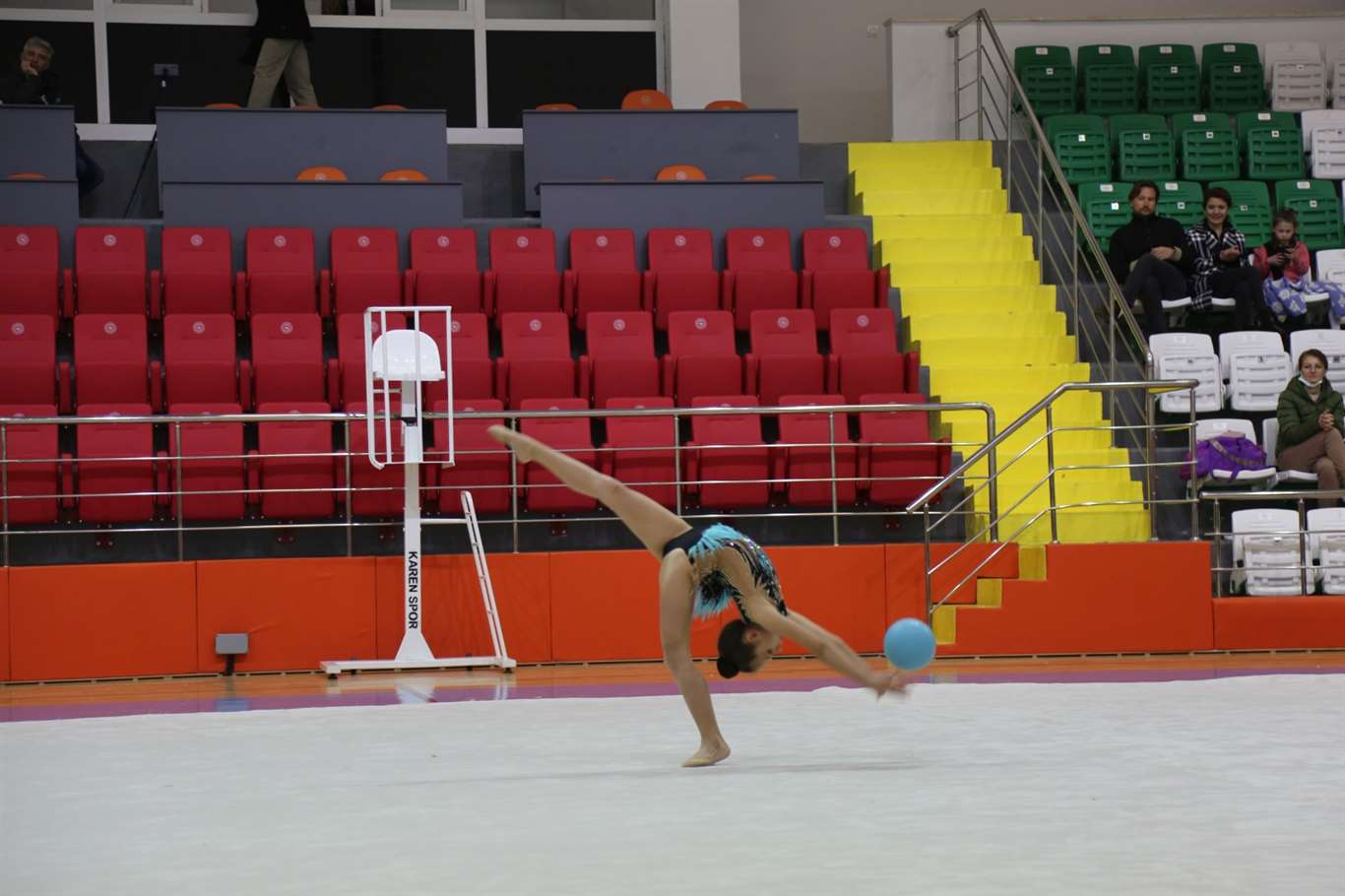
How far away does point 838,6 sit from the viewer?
1931 centimetres

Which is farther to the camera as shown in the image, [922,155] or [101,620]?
[922,155]

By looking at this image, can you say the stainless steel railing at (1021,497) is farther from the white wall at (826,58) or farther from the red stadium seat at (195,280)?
the white wall at (826,58)

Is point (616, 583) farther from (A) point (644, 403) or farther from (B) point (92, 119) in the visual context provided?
(B) point (92, 119)

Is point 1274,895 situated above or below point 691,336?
below

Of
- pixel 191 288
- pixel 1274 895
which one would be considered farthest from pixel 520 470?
pixel 1274 895

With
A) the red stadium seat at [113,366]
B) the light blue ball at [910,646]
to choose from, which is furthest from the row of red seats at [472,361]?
the light blue ball at [910,646]

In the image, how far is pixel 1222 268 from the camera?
14.7 metres

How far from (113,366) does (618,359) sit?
3.81 m

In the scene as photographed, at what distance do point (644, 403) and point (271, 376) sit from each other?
2.85 meters

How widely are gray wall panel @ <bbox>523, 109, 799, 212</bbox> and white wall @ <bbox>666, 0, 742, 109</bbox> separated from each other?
1.57m

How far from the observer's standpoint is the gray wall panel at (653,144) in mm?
15844

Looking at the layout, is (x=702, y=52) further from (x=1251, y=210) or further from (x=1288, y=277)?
(x=1288, y=277)

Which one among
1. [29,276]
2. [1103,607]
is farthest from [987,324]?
[29,276]

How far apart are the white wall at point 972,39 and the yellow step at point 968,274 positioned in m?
2.93
